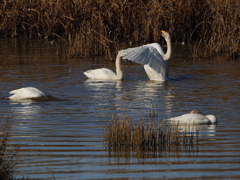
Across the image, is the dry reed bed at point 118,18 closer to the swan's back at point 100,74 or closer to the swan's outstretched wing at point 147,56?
the swan's back at point 100,74

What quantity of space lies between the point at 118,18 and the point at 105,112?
13.9m

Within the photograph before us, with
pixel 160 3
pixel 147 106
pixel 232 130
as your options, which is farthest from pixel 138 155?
pixel 160 3

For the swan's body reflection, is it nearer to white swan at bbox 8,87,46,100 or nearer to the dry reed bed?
white swan at bbox 8,87,46,100

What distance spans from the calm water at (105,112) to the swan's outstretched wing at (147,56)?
1.46ft

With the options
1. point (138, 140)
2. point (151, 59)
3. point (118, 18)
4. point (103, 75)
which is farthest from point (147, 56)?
point (118, 18)

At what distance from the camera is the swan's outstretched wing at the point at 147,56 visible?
43.0ft

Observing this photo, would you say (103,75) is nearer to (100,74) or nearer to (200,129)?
(100,74)

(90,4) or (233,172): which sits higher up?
(90,4)

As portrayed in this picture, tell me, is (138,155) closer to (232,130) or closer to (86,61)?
(232,130)

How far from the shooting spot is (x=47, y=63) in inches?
650

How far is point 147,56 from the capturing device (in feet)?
43.5

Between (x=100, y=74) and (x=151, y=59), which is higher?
(x=151, y=59)

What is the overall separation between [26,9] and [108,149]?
62.7ft

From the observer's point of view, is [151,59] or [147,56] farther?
[151,59]
